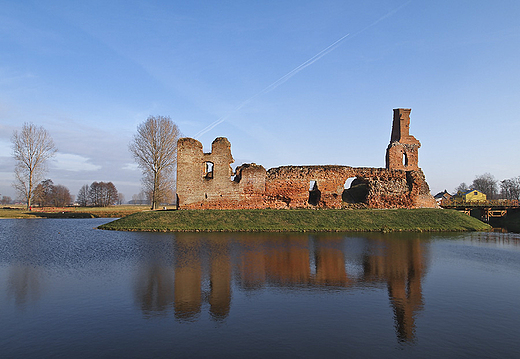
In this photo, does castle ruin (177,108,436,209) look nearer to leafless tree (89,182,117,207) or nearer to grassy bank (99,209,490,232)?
grassy bank (99,209,490,232)

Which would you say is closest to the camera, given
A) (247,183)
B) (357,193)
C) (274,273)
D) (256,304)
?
(256,304)

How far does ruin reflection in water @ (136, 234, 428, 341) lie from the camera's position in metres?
6.03

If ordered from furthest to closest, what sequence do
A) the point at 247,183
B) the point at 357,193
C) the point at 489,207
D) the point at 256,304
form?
the point at 489,207 < the point at 357,193 < the point at 247,183 < the point at 256,304

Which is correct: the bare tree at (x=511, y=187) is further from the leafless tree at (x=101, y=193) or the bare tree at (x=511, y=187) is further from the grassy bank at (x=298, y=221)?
the leafless tree at (x=101, y=193)

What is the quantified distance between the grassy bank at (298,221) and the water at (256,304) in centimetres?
732

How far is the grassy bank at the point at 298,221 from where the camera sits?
61.7 ft

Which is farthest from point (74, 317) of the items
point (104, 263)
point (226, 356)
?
point (104, 263)

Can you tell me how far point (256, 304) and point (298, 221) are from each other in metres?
13.8

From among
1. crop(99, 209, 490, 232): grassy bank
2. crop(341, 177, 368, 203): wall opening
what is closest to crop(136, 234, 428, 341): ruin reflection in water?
crop(99, 209, 490, 232): grassy bank

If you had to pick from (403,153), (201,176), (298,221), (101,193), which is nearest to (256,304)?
(298,221)

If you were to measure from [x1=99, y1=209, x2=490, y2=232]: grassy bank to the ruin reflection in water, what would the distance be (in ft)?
17.4

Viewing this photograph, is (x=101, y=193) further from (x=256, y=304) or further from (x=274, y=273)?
(x=256, y=304)

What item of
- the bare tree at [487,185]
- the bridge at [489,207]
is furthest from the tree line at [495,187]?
the bridge at [489,207]

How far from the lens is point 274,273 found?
844cm
